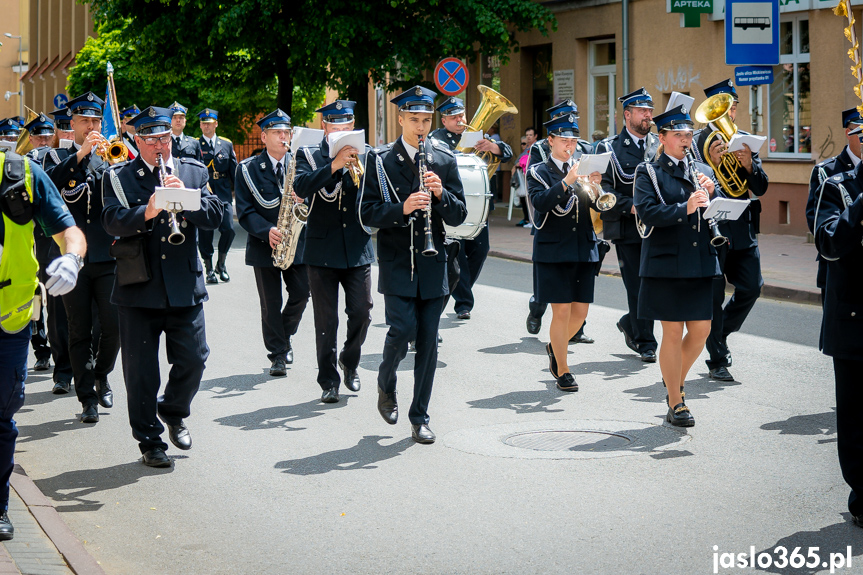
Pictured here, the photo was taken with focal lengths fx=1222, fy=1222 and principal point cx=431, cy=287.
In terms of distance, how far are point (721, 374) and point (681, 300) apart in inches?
66.0

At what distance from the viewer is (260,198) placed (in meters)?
10.0

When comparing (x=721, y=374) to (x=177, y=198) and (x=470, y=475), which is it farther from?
(x=177, y=198)

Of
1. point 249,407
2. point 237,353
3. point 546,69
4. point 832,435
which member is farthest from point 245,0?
point 832,435

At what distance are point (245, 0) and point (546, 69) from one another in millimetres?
7904

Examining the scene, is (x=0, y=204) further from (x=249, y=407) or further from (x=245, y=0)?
(x=245, y=0)

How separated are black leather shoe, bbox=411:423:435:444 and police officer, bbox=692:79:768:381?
2823 mm

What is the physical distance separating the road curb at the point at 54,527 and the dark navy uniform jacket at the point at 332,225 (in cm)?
285

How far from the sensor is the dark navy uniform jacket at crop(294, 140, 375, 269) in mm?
8945

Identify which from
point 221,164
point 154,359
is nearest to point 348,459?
point 154,359

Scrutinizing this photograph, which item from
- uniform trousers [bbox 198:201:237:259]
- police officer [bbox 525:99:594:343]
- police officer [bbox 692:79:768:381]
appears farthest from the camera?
uniform trousers [bbox 198:201:237:259]

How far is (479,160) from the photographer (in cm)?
1012

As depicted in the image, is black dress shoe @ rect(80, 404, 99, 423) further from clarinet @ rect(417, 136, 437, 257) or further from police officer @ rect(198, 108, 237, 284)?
police officer @ rect(198, 108, 237, 284)

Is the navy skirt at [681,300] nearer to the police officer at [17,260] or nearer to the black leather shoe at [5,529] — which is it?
the police officer at [17,260]

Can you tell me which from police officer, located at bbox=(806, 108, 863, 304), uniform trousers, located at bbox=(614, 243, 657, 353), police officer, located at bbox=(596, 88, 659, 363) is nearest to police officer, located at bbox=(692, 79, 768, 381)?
police officer, located at bbox=(596, 88, 659, 363)
